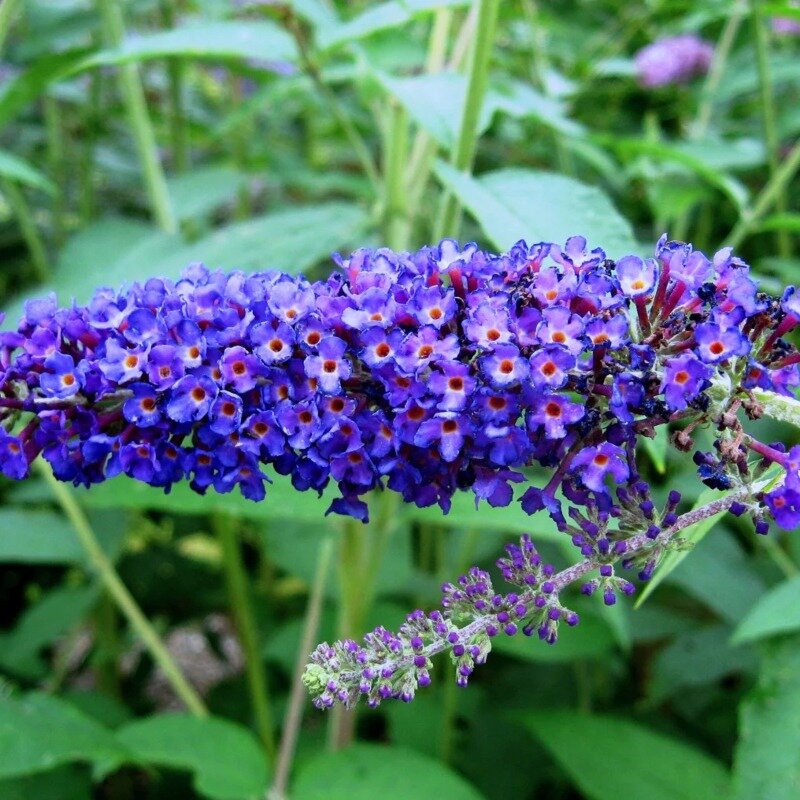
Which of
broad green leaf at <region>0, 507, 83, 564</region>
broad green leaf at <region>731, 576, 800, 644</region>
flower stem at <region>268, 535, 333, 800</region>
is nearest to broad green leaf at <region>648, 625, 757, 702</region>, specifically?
broad green leaf at <region>731, 576, 800, 644</region>

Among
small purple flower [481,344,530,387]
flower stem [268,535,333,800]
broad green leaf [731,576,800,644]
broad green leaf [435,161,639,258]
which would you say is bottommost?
flower stem [268,535,333,800]

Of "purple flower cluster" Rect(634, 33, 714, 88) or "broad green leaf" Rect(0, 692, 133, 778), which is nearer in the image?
"broad green leaf" Rect(0, 692, 133, 778)

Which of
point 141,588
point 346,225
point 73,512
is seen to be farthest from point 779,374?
point 141,588

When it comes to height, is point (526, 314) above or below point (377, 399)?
above

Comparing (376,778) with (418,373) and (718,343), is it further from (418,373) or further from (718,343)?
(718,343)

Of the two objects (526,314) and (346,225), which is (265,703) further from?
(526,314)

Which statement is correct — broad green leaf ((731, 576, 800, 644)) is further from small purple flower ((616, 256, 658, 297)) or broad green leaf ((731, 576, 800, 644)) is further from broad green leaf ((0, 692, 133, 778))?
broad green leaf ((0, 692, 133, 778))
